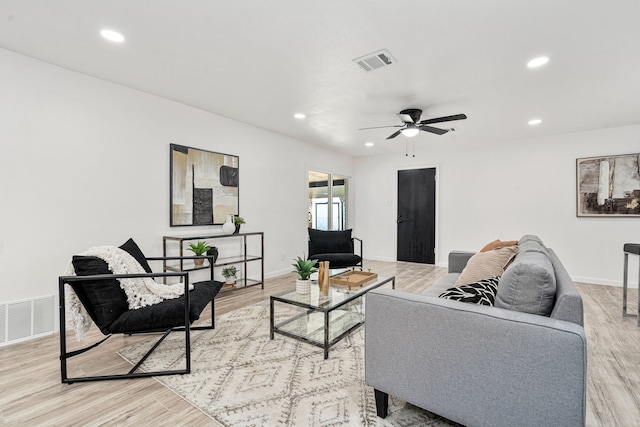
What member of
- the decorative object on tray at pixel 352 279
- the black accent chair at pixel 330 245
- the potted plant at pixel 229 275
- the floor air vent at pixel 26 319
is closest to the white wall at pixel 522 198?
the black accent chair at pixel 330 245

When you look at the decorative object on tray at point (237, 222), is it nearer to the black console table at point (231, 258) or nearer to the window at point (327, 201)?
the black console table at point (231, 258)

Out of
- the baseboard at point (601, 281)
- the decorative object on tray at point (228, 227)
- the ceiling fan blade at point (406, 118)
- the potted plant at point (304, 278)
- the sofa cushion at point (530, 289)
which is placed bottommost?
the baseboard at point (601, 281)

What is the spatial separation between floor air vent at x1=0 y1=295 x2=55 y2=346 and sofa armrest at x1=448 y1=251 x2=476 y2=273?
3976 mm

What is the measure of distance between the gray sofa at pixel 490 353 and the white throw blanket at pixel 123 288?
5.36 feet

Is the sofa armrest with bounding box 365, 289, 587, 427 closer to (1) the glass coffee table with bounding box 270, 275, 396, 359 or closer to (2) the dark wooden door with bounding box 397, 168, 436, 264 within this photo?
(1) the glass coffee table with bounding box 270, 275, 396, 359

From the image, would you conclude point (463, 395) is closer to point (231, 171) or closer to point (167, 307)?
point (167, 307)

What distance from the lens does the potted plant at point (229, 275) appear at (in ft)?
13.3

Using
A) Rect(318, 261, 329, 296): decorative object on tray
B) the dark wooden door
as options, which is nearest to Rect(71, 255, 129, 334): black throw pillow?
Rect(318, 261, 329, 296): decorative object on tray

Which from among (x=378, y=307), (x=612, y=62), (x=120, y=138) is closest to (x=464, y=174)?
(x=612, y=62)

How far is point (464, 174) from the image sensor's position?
19.2 feet

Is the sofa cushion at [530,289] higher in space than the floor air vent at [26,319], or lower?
higher

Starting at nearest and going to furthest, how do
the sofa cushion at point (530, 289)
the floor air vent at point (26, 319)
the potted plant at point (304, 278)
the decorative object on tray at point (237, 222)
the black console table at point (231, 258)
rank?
the sofa cushion at point (530, 289), the floor air vent at point (26, 319), the potted plant at point (304, 278), the black console table at point (231, 258), the decorative object on tray at point (237, 222)

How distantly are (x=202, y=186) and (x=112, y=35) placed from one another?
1945 mm

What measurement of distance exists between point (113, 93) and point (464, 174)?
565 cm
